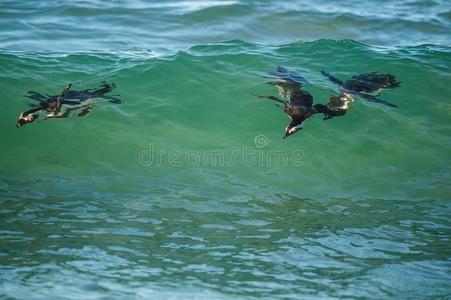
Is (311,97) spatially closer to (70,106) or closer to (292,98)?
(292,98)

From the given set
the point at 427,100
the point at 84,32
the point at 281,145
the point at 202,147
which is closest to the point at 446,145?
the point at 427,100

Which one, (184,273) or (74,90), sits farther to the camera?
(74,90)

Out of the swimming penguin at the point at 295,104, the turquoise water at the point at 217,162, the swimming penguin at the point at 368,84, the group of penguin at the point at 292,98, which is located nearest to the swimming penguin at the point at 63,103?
the group of penguin at the point at 292,98

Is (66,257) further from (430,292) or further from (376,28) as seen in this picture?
(376,28)

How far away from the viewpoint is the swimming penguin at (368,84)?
24.8 ft

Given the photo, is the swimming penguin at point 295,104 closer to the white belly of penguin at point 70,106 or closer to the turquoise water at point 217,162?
the turquoise water at point 217,162

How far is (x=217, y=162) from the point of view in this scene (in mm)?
6434

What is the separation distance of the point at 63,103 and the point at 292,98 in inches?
106

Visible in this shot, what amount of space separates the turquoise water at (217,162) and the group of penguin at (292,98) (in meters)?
0.13

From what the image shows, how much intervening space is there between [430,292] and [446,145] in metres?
3.29

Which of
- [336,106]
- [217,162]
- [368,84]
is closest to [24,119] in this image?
[217,162]

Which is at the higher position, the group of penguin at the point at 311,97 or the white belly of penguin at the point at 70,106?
the group of penguin at the point at 311,97

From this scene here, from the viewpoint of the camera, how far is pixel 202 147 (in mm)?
6699

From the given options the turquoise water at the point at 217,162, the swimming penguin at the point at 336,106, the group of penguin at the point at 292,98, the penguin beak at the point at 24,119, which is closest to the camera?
the turquoise water at the point at 217,162
